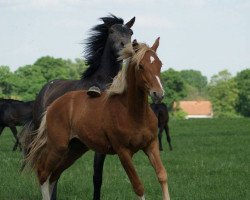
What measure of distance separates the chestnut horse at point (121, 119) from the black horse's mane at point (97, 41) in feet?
4.46

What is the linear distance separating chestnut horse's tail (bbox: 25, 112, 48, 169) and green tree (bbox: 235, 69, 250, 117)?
3346 inches

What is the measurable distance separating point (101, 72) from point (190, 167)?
17.0 ft

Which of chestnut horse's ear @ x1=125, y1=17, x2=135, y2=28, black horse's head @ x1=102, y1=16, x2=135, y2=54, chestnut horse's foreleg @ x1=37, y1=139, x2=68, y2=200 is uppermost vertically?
chestnut horse's ear @ x1=125, y1=17, x2=135, y2=28

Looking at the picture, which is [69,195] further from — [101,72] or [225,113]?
[225,113]

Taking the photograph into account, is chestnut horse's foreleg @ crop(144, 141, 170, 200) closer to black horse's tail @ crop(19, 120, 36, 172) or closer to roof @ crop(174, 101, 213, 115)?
black horse's tail @ crop(19, 120, 36, 172)

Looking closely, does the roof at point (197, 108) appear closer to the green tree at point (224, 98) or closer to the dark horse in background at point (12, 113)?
the green tree at point (224, 98)

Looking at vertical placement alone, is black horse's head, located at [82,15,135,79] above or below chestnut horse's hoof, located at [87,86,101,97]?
above

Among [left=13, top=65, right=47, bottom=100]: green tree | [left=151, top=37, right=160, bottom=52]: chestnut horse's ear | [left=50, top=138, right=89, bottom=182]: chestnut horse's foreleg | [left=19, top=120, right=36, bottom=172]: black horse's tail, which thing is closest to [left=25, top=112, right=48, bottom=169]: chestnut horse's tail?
[left=50, top=138, right=89, bottom=182]: chestnut horse's foreleg

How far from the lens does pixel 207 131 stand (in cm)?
2933

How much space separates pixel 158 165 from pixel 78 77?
88580 mm

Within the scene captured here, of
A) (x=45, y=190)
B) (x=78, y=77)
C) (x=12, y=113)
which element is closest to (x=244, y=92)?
(x=78, y=77)

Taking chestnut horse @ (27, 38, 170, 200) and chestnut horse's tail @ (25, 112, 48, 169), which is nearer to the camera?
chestnut horse @ (27, 38, 170, 200)

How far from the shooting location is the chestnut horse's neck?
276 inches

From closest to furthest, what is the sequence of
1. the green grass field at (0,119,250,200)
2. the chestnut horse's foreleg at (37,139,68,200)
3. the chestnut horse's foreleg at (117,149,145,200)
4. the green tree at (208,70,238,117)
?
the chestnut horse's foreleg at (117,149,145,200)
the chestnut horse's foreleg at (37,139,68,200)
the green grass field at (0,119,250,200)
the green tree at (208,70,238,117)
